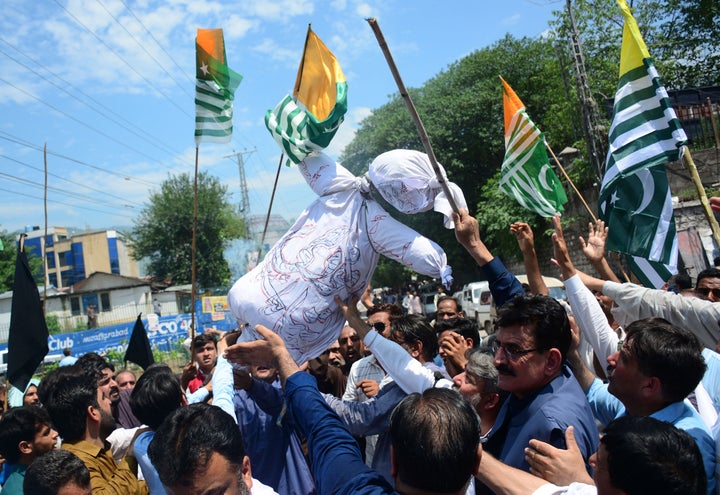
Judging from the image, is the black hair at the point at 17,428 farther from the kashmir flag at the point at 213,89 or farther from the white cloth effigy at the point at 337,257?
the kashmir flag at the point at 213,89

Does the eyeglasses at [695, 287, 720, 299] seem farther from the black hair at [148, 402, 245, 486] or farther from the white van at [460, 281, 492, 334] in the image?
the white van at [460, 281, 492, 334]

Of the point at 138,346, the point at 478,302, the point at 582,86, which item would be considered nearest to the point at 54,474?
the point at 138,346

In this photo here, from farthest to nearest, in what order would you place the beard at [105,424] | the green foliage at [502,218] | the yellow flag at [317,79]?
the green foliage at [502,218] → the yellow flag at [317,79] → the beard at [105,424]

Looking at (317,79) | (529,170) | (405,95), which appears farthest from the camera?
(529,170)

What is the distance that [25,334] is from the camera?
500 cm

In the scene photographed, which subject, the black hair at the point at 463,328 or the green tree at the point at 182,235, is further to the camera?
the green tree at the point at 182,235

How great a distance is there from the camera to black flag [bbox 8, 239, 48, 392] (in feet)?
16.1

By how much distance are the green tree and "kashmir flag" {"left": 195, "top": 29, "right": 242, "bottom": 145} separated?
114 feet

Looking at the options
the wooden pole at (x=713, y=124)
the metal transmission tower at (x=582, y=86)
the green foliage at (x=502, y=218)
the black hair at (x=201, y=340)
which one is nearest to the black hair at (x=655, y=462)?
the black hair at (x=201, y=340)

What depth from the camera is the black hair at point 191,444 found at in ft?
6.41

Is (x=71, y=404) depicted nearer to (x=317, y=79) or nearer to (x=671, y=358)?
(x=317, y=79)

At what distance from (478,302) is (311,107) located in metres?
17.3

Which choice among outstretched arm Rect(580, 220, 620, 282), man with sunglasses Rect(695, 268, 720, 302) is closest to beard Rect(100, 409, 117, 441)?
outstretched arm Rect(580, 220, 620, 282)

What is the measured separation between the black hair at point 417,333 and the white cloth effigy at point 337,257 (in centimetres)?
49
